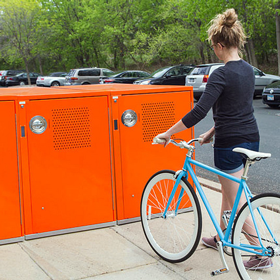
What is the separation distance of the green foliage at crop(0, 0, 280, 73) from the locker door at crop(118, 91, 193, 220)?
865 inches

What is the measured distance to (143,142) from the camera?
4.50 m

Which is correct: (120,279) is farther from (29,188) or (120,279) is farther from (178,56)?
(178,56)

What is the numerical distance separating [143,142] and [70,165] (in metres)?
0.78

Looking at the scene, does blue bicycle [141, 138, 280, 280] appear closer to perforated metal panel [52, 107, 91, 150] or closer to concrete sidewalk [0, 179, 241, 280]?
concrete sidewalk [0, 179, 241, 280]

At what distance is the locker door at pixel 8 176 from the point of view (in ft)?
13.0

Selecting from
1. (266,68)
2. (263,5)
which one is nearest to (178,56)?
(266,68)

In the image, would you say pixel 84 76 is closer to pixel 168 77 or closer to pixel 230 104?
pixel 168 77

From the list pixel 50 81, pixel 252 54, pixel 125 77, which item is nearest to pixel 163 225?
pixel 125 77

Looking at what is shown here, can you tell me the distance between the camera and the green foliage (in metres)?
30.9

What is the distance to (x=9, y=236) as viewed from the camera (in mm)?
4059

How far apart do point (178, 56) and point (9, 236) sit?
116 ft

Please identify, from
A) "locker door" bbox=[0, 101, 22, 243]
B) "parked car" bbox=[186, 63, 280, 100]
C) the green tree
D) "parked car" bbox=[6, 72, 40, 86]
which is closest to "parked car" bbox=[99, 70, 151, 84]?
"parked car" bbox=[186, 63, 280, 100]

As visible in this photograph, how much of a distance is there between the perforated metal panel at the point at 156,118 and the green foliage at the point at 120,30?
22.0 meters

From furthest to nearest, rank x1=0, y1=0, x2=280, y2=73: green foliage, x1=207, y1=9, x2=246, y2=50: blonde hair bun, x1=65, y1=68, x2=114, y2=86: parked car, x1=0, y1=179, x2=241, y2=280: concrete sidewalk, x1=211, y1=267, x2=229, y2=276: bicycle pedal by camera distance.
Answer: x1=0, y1=0, x2=280, y2=73: green foliage → x1=65, y1=68, x2=114, y2=86: parked car → x1=0, y1=179, x2=241, y2=280: concrete sidewalk → x1=207, y1=9, x2=246, y2=50: blonde hair bun → x1=211, y1=267, x2=229, y2=276: bicycle pedal
